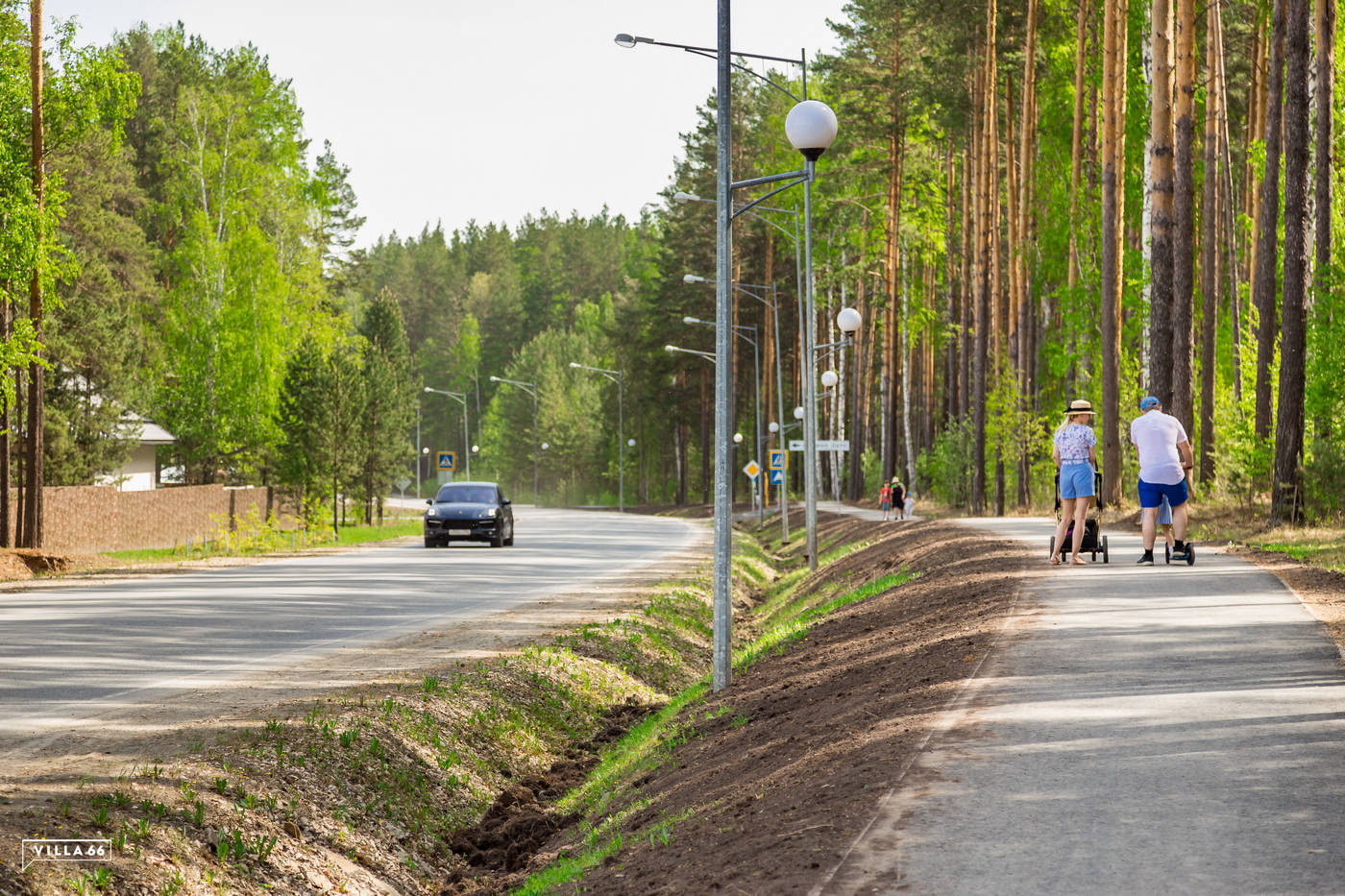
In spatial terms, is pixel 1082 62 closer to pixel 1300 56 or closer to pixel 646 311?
pixel 1300 56

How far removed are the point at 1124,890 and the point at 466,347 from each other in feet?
462

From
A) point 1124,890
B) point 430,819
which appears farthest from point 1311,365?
point 1124,890

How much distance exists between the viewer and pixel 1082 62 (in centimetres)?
3912

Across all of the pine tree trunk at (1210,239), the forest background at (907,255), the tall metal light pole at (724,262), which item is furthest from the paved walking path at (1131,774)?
the pine tree trunk at (1210,239)

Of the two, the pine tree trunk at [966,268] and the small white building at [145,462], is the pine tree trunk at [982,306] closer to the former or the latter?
the pine tree trunk at [966,268]

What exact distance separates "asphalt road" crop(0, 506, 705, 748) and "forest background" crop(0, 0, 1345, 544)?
7.59 m

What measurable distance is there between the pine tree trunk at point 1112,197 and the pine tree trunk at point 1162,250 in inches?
175

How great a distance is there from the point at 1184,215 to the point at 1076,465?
526 inches

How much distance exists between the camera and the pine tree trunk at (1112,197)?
105 feet

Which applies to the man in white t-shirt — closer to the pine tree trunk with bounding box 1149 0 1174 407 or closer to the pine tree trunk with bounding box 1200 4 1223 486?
the pine tree trunk with bounding box 1149 0 1174 407

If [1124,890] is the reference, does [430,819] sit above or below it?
below

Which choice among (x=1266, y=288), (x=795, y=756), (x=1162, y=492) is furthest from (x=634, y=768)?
(x=1266, y=288)

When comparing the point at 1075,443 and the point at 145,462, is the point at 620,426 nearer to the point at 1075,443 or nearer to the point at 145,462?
the point at 145,462

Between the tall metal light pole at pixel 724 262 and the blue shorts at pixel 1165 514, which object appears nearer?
the tall metal light pole at pixel 724 262
